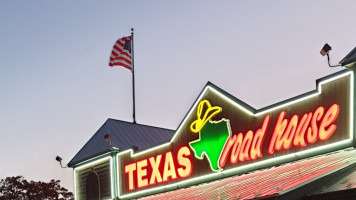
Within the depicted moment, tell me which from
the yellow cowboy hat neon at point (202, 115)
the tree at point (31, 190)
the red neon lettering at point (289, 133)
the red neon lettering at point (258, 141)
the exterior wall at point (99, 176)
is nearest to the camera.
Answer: the red neon lettering at point (289, 133)

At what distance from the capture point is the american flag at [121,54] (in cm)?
2516

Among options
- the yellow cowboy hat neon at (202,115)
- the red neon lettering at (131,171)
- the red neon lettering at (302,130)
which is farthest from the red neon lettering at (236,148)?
the red neon lettering at (131,171)

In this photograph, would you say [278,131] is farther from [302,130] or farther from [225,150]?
[225,150]

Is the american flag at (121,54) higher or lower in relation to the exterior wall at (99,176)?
higher

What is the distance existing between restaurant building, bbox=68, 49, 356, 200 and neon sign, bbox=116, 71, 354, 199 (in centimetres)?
3

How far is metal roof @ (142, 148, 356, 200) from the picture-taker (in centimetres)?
1082

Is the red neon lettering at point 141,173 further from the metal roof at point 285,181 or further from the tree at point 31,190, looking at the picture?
the tree at point 31,190

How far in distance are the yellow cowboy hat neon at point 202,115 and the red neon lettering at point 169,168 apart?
5.05 ft

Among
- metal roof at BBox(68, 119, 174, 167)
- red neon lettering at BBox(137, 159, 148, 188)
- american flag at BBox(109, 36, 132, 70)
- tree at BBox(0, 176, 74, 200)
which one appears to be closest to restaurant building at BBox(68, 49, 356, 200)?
red neon lettering at BBox(137, 159, 148, 188)

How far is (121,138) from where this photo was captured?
22.8 meters

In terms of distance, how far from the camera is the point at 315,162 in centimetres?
1304

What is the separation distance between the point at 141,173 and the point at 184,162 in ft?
8.71

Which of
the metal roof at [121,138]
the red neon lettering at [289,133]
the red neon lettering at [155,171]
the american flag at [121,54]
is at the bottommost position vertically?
the red neon lettering at [155,171]

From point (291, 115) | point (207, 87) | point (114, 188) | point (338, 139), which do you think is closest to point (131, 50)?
point (114, 188)
